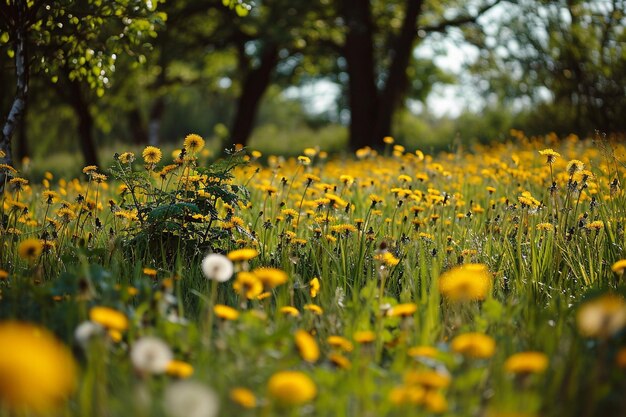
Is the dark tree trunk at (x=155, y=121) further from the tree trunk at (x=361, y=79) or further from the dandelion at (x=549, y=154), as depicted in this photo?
the dandelion at (x=549, y=154)

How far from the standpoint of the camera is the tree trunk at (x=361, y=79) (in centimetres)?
1332

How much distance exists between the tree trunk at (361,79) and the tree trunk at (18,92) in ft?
31.5

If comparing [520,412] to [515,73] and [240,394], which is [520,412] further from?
[515,73]

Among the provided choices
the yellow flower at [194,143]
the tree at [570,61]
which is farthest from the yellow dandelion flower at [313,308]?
the tree at [570,61]

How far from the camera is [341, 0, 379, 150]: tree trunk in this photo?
13.3 metres

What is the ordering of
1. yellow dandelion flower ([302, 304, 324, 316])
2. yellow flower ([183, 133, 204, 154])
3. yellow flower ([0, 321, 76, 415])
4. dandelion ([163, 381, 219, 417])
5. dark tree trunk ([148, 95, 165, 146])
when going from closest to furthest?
yellow flower ([0, 321, 76, 415]), dandelion ([163, 381, 219, 417]), yellow dandelion flower ([302, 304, 324, 316]), yellow flower ([183, 133, 204, 154]), dark tree trunk ([148, 95, 165, 146])

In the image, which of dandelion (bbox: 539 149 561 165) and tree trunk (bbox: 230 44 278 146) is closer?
dandelion (bbox: 539 149 561 165)

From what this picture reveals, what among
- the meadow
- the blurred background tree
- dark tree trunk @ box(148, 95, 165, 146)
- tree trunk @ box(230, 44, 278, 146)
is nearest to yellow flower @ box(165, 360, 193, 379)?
the meadow

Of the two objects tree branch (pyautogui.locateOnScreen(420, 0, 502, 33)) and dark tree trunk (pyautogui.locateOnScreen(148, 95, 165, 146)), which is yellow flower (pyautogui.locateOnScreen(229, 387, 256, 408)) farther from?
dark tree trunk (pyautogui.locateOnScreen(148, 95, 165, 146))

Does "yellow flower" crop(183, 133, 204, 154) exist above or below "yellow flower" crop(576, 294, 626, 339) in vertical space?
above

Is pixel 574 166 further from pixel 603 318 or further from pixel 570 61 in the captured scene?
pixel 570 61

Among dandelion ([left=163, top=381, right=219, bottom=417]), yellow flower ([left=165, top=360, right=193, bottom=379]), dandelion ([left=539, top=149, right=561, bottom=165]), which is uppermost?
dandelion ([left=539, top=149, right=561, bottom=165])

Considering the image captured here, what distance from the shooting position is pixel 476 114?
1811 cm

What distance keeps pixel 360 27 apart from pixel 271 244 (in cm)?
997
